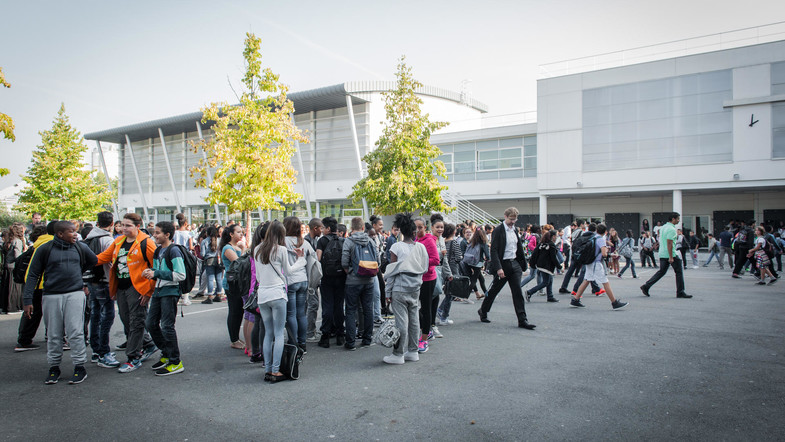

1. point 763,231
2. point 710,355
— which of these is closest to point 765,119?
point 763,231

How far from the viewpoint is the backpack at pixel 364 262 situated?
21.6 ft

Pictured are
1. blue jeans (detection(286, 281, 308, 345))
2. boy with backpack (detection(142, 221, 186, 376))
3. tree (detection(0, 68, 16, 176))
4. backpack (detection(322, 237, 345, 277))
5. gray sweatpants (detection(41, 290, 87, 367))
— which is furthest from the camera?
tree (detection(0, 68, 16, 176))

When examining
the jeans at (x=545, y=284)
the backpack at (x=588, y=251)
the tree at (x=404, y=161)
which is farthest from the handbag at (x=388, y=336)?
the tree at (x=404, y=161)

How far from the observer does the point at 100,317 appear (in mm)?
6078

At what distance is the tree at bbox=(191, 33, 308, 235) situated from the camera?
51.1 ft

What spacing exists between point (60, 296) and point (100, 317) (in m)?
1.00

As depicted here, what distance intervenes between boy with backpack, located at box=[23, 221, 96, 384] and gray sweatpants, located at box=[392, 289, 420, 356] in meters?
3.58

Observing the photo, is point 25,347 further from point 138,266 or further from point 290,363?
point 290,363

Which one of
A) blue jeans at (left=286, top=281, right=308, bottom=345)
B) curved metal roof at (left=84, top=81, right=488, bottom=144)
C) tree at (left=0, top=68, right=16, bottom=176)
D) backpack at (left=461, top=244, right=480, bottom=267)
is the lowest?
blue jeans at (left=286, top=281, right=308, bottom=345)

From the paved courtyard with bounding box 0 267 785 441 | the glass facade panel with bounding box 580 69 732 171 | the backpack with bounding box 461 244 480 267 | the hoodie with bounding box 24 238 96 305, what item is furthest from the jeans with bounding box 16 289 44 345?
the glass facade panel with bounding box 580 69 732 171

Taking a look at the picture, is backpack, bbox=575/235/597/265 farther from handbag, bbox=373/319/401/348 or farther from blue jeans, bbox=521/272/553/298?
handbag, bbox=373/319/401/348

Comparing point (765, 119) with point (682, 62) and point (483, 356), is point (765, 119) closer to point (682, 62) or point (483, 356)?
point (682, 62)

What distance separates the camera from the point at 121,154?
145 ft

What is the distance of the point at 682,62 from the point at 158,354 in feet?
93.1
